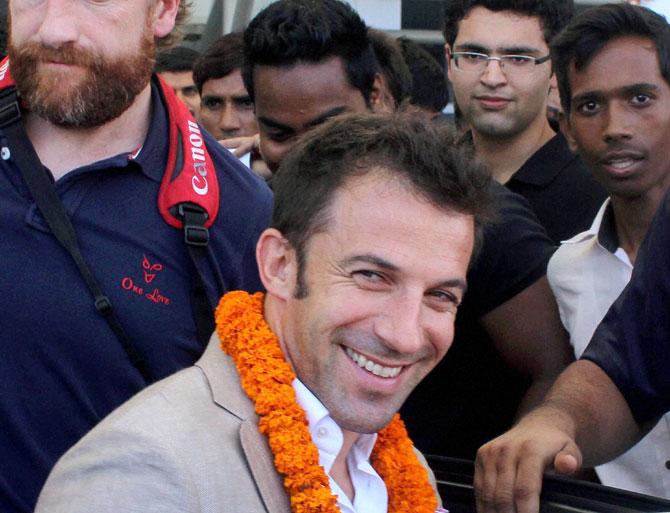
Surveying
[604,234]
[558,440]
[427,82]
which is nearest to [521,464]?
[558,440]

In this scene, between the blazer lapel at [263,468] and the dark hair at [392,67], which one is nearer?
the blazer lapel at [263,468]

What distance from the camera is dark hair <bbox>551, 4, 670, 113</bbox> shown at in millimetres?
3686

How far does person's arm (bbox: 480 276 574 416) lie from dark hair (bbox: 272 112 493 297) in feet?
2.67

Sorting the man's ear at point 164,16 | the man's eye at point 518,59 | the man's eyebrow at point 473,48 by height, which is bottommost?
the man's eye at point 518,59

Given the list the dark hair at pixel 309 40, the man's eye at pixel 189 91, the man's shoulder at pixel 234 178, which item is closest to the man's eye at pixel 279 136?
the dark hair at pixel 309 40

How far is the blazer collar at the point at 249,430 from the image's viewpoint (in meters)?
2.18

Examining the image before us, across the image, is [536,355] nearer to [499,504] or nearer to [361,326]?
[499,504]

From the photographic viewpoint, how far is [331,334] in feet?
7.50

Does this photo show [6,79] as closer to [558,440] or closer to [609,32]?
[558,440]

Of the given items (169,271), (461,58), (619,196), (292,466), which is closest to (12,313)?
(169,271)

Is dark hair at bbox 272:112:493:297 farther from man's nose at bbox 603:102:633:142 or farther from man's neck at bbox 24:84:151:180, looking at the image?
man's nose at bbox 603:102:633:142

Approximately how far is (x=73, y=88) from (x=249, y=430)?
1.08m

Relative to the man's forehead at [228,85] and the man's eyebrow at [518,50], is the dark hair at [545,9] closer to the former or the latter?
the man's eyebrow at [518,50]

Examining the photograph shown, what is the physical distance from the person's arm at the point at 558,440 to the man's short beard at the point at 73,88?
1.18 meters
